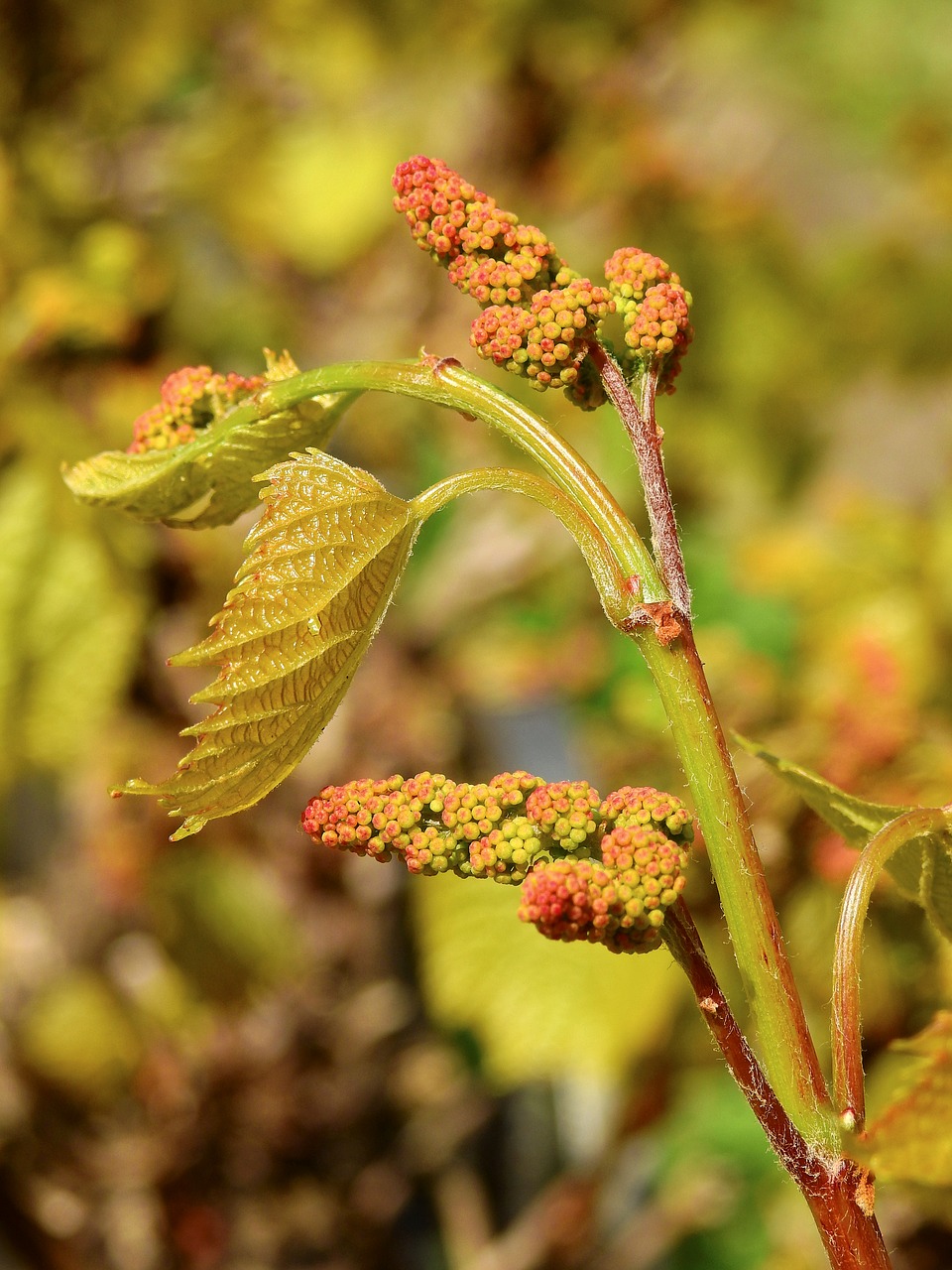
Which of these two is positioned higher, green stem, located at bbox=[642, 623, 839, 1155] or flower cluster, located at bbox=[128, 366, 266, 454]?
flower cluster, located at bbox=[128, 366, 266, 454]

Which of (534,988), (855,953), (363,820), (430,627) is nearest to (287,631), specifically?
(363,820)

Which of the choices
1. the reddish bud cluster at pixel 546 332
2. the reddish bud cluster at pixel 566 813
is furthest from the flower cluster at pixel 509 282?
the reddish bud cluster at pixel 566 813

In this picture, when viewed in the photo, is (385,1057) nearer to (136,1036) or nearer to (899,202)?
(136,1036)

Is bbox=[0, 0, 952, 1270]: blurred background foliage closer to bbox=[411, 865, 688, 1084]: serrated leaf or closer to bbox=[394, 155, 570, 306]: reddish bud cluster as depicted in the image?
bbox=[411, 865, 688, 1084]: serrated leaf

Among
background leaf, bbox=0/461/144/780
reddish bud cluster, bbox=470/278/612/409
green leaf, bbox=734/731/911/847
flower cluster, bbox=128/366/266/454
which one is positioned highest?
background leaf, bbox=0/461/144/780

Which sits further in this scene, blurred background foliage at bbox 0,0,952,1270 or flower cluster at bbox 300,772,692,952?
blurred background foliage at bbox 0,0,952,1270

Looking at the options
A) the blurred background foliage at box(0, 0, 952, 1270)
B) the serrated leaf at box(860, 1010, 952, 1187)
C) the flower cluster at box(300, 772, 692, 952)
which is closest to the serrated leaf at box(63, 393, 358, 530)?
the flower cluster at box(300, 772, 692, 952)
